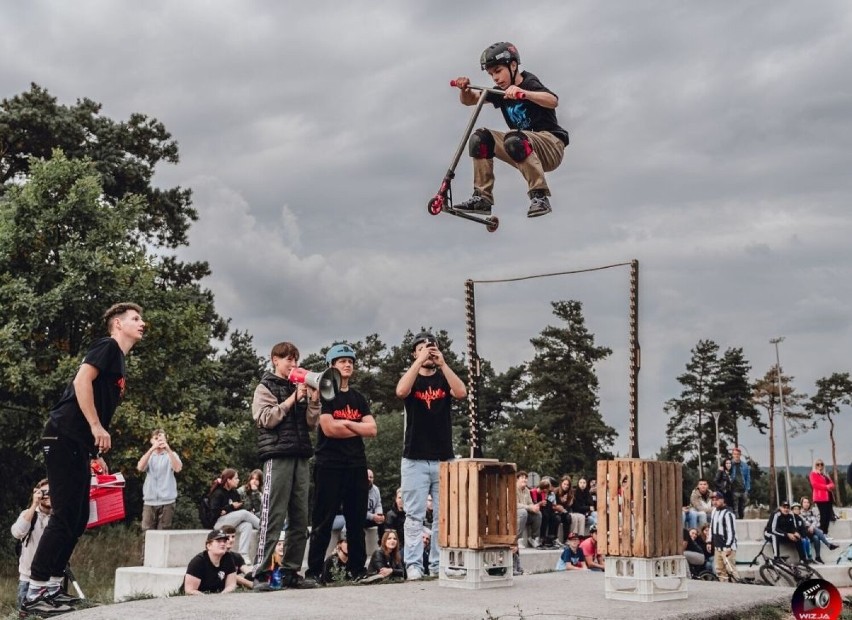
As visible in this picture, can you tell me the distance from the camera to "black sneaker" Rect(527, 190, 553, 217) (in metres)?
3.26

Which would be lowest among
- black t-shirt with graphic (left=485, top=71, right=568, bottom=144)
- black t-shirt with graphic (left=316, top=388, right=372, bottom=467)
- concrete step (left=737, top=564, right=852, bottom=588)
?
concrete step (left=737, top=564, right=852, bottom=588)

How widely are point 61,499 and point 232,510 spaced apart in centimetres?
836

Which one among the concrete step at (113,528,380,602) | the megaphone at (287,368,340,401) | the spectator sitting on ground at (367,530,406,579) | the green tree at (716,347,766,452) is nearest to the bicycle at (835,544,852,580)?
the concrete step at (113,528,380,602)

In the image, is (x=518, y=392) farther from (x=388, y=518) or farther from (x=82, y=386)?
(x=82, y=386)

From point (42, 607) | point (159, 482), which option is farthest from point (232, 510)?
point (42, 607)

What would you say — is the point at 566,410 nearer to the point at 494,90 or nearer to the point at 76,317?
the point at 76,317

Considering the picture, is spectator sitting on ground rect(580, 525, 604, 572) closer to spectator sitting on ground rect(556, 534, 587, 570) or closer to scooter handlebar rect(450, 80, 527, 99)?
spectator sitting on ground rect(556, 534, 587, 570)

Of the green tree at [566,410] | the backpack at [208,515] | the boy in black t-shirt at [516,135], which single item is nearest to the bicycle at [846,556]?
the backpack at [208,515]

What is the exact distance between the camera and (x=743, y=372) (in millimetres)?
86562

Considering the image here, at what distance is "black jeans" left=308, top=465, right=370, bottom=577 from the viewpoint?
878 centimetres

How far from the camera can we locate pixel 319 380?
798 centimetres

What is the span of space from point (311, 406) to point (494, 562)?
222 centimetres

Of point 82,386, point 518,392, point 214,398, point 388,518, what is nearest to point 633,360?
point 82,386

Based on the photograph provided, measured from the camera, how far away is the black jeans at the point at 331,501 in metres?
8.78
